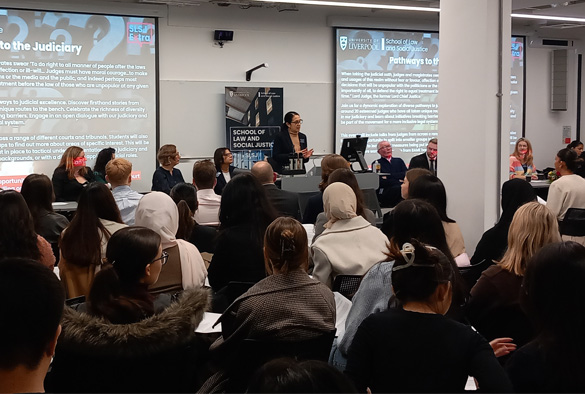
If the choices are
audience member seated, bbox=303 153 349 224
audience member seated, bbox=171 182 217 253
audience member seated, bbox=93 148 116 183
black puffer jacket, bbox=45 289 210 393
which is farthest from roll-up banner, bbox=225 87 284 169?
black puffer jacket, bbox=45 289 210 393

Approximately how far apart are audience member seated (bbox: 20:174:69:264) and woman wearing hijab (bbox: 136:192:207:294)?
1051 mm

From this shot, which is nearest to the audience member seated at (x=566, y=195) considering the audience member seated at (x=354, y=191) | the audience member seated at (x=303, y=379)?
the audience member seated at (x=354, y=191)

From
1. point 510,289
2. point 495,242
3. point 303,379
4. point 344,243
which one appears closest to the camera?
point 303,379

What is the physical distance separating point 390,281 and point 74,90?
7586mm

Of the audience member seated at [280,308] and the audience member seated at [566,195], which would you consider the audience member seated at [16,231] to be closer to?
the audience member seated at [280,308]

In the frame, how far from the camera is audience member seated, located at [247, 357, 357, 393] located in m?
1.15

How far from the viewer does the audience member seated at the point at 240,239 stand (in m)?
4.02

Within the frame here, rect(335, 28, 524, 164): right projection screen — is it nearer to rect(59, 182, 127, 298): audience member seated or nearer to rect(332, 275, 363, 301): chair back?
rect(59, 182, 127, 298): audience member seated

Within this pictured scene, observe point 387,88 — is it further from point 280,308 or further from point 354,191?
point 280,308

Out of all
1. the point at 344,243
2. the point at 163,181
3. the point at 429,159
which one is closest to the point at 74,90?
the point at 163,181

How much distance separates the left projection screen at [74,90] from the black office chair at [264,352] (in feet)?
23.5

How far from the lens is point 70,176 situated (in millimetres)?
8391

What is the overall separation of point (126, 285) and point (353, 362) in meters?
1.01

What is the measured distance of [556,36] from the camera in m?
12.9
